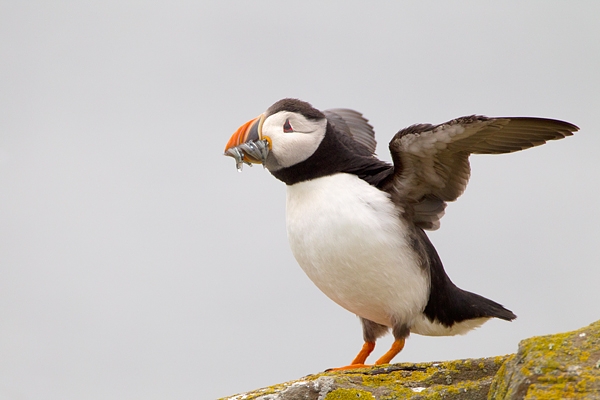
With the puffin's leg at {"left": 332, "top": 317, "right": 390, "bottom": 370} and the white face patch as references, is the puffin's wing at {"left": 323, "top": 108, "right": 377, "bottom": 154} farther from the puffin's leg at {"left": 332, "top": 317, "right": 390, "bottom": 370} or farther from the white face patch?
the puffin's leg at {"left": 332, "top": 317, "right": 390, "bottom": 370}

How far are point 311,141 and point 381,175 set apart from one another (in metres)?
0.79

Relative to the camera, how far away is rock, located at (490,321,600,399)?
3.61 metres

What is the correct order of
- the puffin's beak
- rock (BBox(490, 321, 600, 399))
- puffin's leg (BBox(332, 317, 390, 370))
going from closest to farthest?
rock (BBox(490, 321, 600, 399))
the puffin's beak
puffin's leg (BBox(332, 317, 390, 370))

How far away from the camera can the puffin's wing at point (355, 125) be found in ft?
32.0

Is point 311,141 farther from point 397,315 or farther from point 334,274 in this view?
point 397,315

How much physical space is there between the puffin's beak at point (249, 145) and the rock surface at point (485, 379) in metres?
2.31

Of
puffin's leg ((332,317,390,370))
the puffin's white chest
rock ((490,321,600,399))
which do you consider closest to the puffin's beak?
the puffin's white chest

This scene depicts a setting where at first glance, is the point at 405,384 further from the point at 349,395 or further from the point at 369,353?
the point at 369,353

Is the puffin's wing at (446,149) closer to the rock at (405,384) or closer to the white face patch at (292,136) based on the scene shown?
the white face patch at (292,136)

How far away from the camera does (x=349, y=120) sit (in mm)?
10109

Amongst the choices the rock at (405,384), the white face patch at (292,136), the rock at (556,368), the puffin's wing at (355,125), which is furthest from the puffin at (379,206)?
the rock at (556,368)

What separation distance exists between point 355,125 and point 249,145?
3.29 meters

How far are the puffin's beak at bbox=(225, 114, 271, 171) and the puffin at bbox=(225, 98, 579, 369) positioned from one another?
0.03 feet

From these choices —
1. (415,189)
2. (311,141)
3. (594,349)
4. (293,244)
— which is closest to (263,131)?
(311,141)
